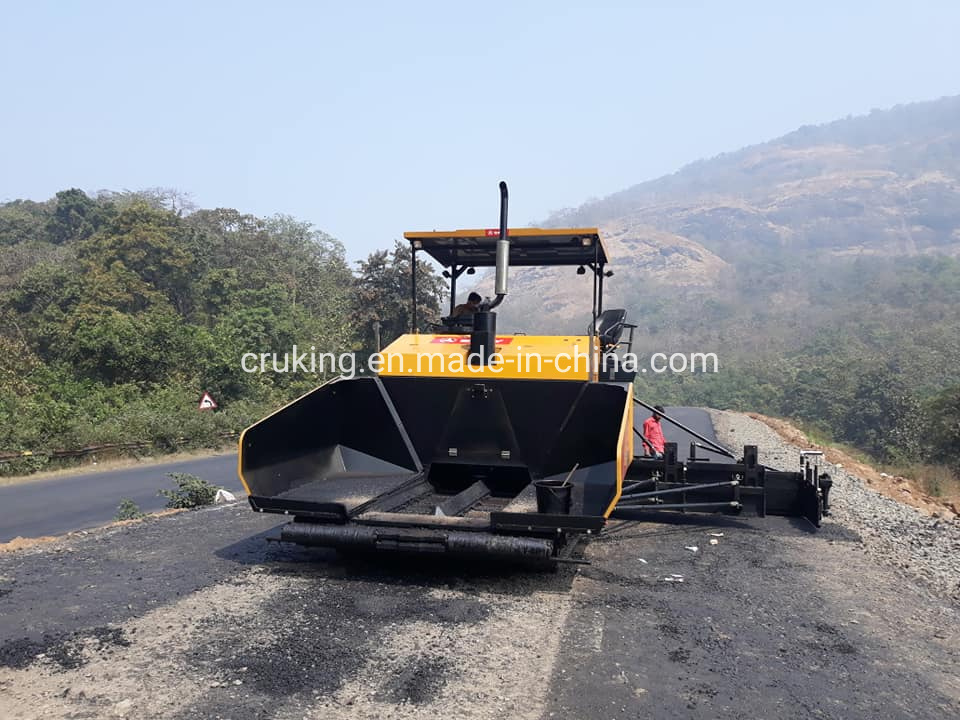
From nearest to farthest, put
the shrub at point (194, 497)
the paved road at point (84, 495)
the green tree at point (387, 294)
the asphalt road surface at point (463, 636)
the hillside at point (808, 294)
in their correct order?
the asphalt road surface at point (463, 636)
the shrub at point (194, 497)
the paved road at point (84, 495)
the green tree at point (387, 294)
the hillside at point (808, 294)

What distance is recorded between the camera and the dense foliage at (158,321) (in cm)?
2108

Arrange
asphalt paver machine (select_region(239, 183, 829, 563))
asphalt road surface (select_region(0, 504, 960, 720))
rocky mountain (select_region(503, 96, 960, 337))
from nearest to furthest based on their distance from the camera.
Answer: asphalt road surface (select_region(0, 504, 960, 720)) → asphalt paver machine (select_region(239, 183, 829, 563)) → rocky mountain (select_region(503, 96, 960, 337))

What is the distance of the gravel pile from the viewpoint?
21.9ft

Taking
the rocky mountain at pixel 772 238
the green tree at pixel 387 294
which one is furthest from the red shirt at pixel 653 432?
the rocky mountain at pixel 772 238

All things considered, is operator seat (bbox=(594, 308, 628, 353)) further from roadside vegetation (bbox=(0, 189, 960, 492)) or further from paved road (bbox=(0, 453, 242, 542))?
roadside vegetation (bbox=(0, 189, 960, 492))

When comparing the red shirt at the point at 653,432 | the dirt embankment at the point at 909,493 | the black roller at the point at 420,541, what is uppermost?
the red shirt at the point at 653,432

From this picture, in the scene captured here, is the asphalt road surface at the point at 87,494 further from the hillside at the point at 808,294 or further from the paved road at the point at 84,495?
the hillside at the point at 808,294

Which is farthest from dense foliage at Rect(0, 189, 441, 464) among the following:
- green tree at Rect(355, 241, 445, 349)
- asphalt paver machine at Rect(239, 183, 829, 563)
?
asphalt paver machine at Rect(239, 183, 829, 563)

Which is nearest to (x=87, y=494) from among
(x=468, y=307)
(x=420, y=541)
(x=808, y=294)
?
(x=468, y=307)

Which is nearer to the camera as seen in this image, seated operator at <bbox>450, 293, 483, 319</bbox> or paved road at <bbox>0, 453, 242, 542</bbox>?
seated operator at <bbox>450, 293, 483, 319</bbox>

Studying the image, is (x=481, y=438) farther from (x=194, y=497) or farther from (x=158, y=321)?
(x=158, y=321)

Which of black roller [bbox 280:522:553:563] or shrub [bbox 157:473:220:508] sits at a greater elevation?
black roller [bbox 280:522:553:563]

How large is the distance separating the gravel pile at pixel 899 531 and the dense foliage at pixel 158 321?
16.0 meters

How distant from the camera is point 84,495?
47.2ft
